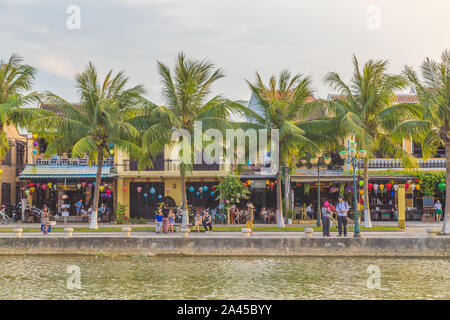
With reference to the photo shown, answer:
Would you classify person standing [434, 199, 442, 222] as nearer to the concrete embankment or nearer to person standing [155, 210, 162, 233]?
the concrete embankment

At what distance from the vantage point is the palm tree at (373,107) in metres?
27.3

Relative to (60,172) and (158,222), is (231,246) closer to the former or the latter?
(158,222)

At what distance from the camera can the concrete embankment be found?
21.9m

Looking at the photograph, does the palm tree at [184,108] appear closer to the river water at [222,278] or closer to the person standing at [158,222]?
the person standing at [158,222]

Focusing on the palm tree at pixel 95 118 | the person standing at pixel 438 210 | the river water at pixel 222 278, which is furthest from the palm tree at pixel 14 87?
the person standing at pixel 438 210

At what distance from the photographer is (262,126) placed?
28.2m

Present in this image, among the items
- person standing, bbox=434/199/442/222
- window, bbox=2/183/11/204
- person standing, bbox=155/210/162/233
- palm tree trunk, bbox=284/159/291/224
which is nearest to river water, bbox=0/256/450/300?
person standing, bbox=155/210/162/233

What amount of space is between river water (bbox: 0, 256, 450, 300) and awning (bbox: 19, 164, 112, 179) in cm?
1268

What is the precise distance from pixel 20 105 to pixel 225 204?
41.0 feet

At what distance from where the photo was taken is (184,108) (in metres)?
28.0

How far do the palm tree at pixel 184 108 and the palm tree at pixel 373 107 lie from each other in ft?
17.2

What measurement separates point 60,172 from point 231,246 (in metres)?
16.8

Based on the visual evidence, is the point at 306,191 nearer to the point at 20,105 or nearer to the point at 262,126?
the point at 262,126
